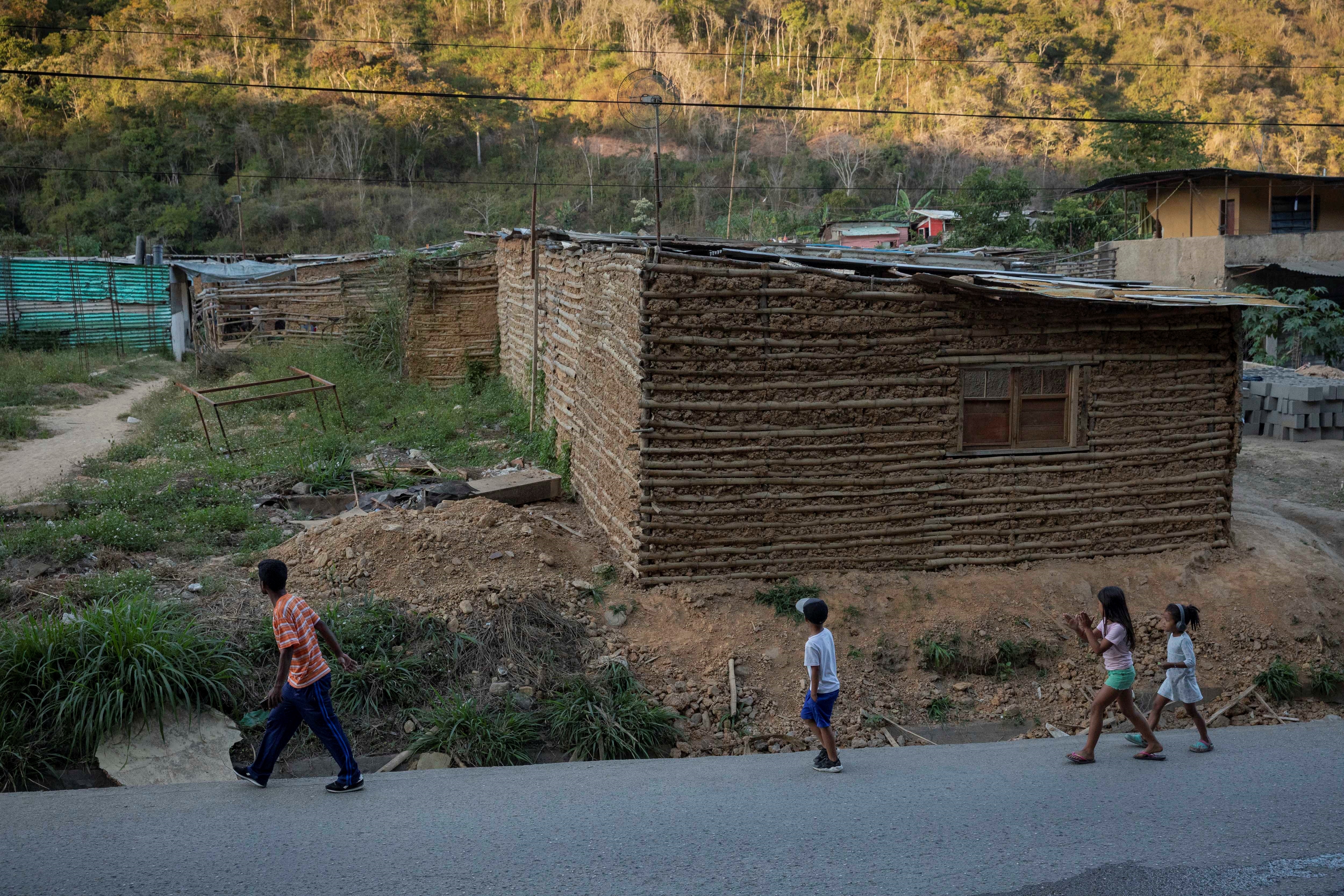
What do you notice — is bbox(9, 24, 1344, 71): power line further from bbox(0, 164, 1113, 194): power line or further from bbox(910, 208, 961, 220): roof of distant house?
bbox(910, 208, 961, 220): roof of distant house

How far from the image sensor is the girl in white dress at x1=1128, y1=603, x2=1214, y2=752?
5840 mm

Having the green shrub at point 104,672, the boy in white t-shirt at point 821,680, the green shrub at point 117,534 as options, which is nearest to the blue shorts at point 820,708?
the boy in white t-shirt at point 821,680

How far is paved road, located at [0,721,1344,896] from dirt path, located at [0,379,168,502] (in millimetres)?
7634

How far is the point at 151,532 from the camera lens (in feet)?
29.8

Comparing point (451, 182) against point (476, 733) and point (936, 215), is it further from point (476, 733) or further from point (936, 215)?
point (476, 733)

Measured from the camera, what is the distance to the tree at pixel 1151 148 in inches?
1270

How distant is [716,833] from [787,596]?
3.68 metres

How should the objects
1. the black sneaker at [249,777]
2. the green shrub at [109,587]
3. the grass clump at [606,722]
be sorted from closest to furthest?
the black sneaker at [249,777] < the grass clump at [606,722] < the green shrub at [109,587]

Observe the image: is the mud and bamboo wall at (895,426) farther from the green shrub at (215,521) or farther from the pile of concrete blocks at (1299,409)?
the pile of concrete blocks at (1299,409)

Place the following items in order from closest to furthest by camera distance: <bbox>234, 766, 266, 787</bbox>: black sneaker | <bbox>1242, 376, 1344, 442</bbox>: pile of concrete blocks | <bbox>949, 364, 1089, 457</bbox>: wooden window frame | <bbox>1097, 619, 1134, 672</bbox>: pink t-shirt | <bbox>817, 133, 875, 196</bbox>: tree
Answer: <bbox>234, 766, 266, 787</bbox>: black sneaker, <bbox>1097, 619, 1134, 672</bbox>: pink t-shirt, <bbox>949, 364, 1089, 457</bbox>: wooden window frame, <bbox>1242, 376, 1344, 442</bbox>: pile of concrete blocks, <bbox>817, 133, 875, 196</bbox>: tree

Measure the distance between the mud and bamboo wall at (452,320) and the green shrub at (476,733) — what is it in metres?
12.9

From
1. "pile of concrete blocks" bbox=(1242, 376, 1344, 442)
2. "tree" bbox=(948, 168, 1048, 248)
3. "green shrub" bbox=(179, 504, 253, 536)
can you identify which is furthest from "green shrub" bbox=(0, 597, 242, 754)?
"tree" bbox=(948, 168, 1048, 248)

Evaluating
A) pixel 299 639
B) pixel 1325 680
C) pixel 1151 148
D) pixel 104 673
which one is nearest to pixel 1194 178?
pixel 1151 148

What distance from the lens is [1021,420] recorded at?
8.73 m
